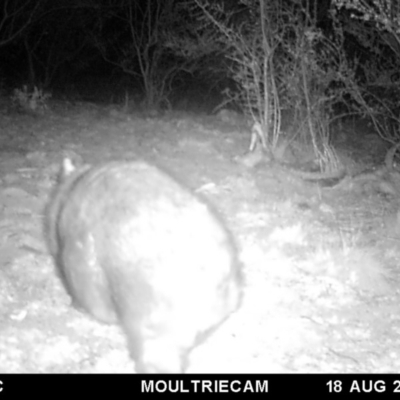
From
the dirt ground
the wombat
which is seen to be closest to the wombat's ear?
the wombat

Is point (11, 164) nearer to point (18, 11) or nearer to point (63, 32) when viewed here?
point (18, 11)

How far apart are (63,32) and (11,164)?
1168 cm

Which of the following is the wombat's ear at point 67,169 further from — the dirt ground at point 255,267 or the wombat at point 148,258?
the dirt ground at point 255,267

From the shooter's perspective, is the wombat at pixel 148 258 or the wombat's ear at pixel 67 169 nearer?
the wombat at pixel 148 258

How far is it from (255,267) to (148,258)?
7.87ft

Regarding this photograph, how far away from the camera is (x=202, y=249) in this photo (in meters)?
3.58

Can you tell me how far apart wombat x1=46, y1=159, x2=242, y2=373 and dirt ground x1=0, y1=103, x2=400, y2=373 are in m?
0.39

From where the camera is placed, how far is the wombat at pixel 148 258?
3400 millimetres

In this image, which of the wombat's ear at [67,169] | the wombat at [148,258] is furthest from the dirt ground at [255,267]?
the wombat's ear at [67,169]

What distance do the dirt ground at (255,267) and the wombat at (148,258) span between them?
0.39 meters

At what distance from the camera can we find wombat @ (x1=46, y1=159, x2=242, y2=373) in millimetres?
3400

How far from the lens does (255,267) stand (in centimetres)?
568

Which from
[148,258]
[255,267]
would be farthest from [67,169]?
[255,267]

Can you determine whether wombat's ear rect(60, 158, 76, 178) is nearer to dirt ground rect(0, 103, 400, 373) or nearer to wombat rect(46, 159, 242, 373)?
wombat rect(46, 159, 242, 373)
